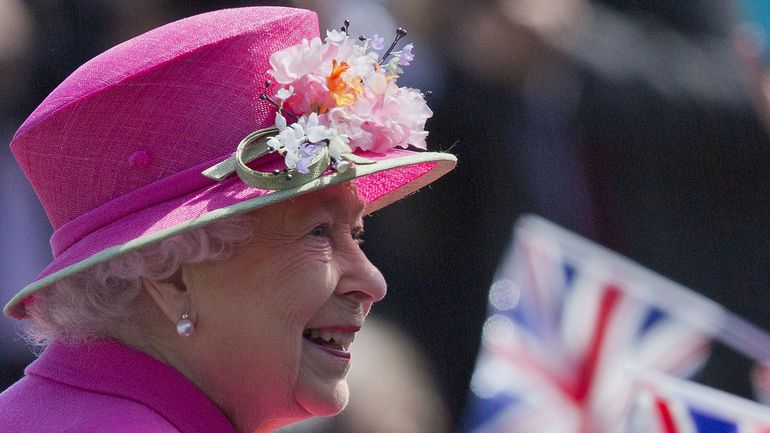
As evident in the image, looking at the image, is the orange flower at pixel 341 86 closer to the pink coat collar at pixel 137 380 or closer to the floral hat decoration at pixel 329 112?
the floral hat decoration at pixel 329 112

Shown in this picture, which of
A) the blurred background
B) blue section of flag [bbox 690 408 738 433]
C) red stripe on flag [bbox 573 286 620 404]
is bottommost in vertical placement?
blue section of flag [bbox 690 408 738 433]

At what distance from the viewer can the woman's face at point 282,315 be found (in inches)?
87.1

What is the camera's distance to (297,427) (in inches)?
165

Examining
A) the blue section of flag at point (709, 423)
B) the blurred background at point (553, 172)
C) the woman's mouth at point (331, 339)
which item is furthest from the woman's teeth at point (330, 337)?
the blue section of flag at point (709, 423)

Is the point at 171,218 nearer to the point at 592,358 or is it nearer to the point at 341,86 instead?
the point at 341,86

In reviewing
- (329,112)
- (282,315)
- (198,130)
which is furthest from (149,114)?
(282,315)

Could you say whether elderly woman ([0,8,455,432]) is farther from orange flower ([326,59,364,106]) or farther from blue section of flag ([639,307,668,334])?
blue section of flag ([639,307,668,334])

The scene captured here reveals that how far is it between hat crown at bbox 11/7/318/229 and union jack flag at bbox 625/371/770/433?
8.92 feet

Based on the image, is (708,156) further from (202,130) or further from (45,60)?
(202,130)

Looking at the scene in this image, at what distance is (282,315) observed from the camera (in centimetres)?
223

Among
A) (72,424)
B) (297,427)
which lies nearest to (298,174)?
(72,424)

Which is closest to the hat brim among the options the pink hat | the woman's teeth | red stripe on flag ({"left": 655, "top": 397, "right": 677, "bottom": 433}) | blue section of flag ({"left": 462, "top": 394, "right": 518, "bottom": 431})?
the pink hat

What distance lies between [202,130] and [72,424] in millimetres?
616

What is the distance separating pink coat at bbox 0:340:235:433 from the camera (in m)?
2.04
